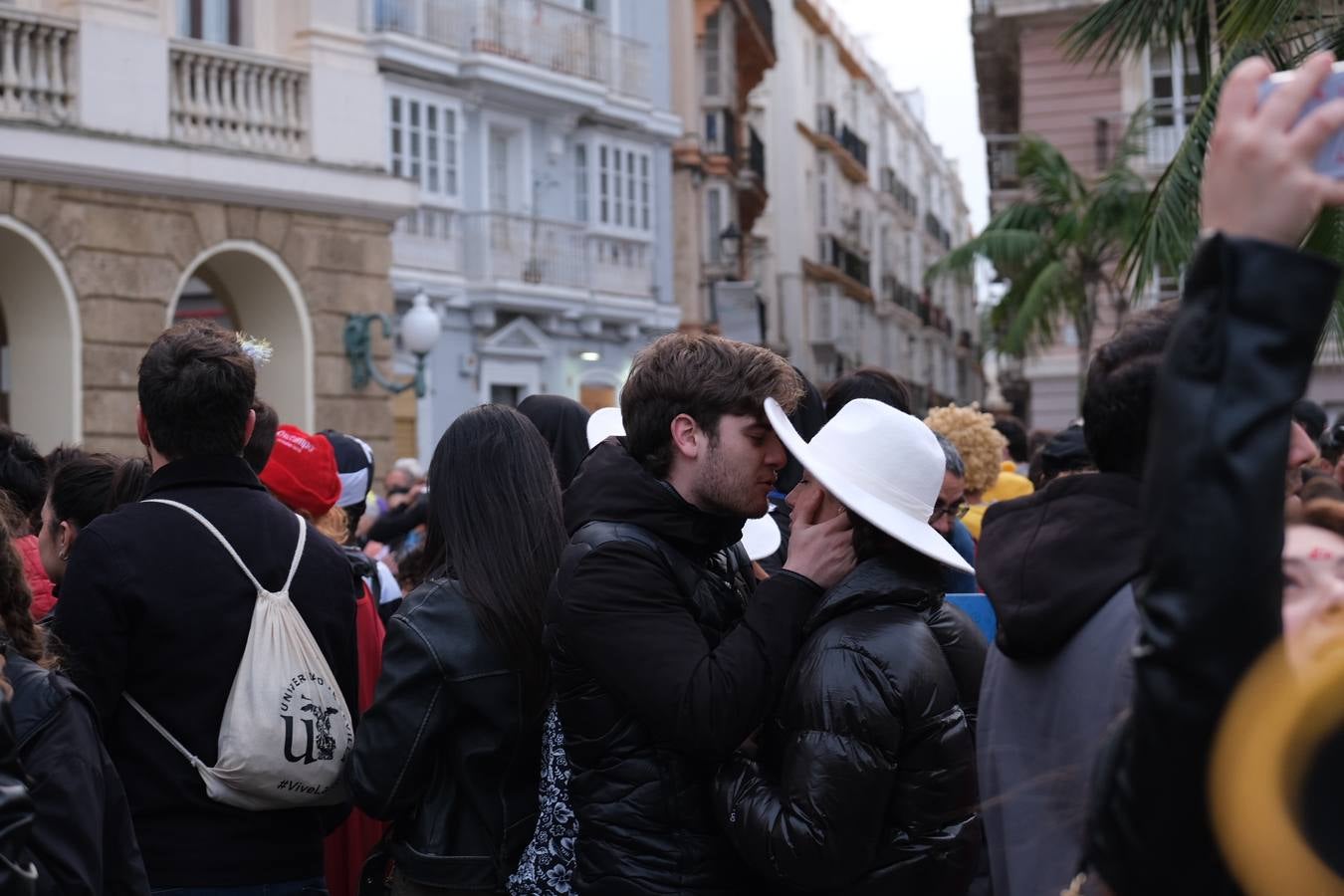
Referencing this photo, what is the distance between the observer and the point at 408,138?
2478cm

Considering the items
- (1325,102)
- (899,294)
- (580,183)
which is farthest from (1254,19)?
(899,294)

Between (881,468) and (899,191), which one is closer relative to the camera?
(881,468)

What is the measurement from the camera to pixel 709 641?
356 centimetres

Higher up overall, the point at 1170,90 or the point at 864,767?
the point at 1170,90

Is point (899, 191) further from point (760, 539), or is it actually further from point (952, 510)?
point (760, 539)

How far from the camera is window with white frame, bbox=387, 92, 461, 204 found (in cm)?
2461

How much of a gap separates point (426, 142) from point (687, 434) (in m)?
22.3

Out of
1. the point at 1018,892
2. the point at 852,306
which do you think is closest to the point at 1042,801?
the point at 1018,892

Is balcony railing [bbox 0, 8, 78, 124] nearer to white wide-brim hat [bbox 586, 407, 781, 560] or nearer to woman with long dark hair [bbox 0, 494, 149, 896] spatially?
white wide-brim hat [bbox 586, 407, 781, 560]

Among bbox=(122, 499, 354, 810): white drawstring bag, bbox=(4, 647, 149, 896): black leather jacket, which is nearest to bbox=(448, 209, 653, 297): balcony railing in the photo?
bbox=(122, 499, 354, 810): white drawstring bag

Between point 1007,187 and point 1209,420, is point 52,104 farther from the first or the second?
point 1007,187

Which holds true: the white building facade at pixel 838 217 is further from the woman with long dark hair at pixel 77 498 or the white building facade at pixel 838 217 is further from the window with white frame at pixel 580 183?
the woman with long dark hair at pixel 77 498

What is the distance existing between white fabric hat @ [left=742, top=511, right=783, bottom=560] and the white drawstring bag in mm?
1048

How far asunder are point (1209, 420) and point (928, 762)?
179 cm
